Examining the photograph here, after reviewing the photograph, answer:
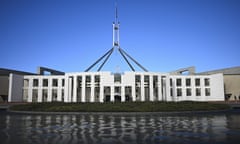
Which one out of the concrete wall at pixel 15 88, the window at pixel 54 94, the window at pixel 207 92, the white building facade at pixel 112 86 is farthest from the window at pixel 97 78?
Answer: the window at pixel 207 92

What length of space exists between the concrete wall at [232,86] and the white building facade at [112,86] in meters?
13.8

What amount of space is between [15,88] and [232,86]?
65.5 metres

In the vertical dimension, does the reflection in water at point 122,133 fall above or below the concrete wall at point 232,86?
below

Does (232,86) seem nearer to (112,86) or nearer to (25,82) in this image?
(112,86)

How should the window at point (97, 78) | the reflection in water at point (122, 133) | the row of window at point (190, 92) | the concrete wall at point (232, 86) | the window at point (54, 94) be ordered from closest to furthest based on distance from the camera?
the reflection in water at point (122, 133) < the window at point (97, 78) < the row of window at point (190, 92) < the window at point (54, 94) < the concrete wall at point (232, 86)

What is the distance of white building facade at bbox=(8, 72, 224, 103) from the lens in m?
43.9

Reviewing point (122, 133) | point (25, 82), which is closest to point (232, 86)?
point (122, 133)

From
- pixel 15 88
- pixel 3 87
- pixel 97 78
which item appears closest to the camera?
pixel 97 78

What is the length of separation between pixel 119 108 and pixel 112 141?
14940 mm

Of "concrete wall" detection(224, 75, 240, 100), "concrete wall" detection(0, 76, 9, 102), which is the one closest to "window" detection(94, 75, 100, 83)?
"concrete wall" detection(0, 76, 9, 102)

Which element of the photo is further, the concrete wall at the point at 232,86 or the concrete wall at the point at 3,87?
the concrete wall at the point at 232,86

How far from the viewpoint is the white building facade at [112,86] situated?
43.9 metres

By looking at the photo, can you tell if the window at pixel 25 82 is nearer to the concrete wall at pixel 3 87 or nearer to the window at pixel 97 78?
the concrete wall at pixel 3 87

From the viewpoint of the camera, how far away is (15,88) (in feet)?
163
